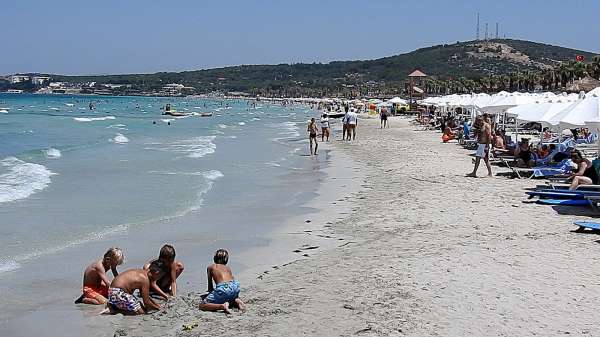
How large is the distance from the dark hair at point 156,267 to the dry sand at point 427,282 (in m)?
0.34

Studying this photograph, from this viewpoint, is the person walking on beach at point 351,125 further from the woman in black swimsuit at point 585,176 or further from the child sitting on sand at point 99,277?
the child sitting on sand at point 99,277

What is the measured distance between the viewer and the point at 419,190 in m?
13.7

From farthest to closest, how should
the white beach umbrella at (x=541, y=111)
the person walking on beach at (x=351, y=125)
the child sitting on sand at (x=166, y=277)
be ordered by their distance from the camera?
the person walking on beach at (x=351, y=125)
the white beach umbrella at (x=541, y=111)
the child sitting on sand at (x=166, y=277)

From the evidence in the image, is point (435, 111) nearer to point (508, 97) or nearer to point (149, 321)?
point (508, 97)

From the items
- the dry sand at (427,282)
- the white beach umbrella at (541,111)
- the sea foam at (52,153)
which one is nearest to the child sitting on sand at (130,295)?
the dry sand at (427,282)

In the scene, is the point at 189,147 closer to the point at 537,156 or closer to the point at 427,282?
the point at 537,156

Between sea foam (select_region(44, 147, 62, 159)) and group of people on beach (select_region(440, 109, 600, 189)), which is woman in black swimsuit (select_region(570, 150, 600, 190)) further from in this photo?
sea foam (select_region(44, 147, 62, 159))

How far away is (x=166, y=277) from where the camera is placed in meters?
6.82

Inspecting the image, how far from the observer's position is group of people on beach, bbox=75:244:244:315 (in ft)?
20.7

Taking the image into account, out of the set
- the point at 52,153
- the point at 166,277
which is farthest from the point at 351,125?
the point at 166,277

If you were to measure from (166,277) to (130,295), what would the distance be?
0.50 meters

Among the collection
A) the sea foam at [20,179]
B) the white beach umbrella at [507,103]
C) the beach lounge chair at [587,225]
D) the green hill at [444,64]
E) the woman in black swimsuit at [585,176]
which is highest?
the green hill at [444,64]

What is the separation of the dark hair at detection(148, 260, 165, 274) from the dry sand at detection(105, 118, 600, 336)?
0.34m

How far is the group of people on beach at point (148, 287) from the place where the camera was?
20.7ft
